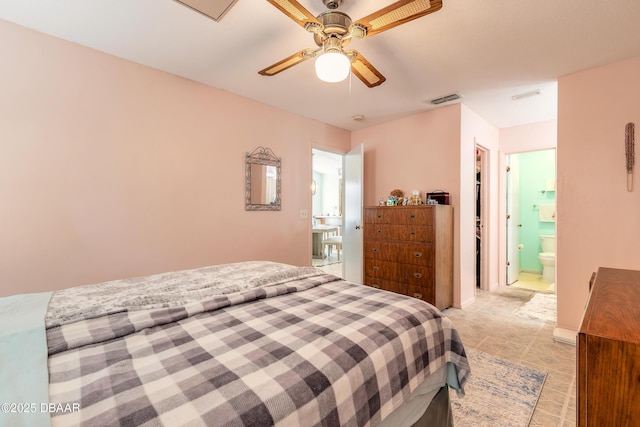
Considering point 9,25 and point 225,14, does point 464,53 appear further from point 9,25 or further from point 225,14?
point 9,25

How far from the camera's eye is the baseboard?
2.45 metres

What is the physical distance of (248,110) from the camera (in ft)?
10.4

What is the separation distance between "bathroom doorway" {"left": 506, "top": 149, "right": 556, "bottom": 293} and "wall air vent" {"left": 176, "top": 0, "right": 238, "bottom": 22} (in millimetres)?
4460

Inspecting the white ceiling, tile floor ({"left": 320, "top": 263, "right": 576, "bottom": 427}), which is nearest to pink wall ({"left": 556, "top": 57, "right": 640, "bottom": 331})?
the white ceiling

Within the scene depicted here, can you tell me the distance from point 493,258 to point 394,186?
1.88 m

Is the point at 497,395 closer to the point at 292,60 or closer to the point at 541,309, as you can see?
the point at 541,309

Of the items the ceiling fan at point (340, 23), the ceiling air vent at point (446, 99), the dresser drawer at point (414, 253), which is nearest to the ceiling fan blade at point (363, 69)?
the ceiling fan at point (340, 23)

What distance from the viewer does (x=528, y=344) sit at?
2.44m

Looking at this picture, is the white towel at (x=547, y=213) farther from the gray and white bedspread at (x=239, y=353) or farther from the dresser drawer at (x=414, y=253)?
the gray and white bedspread at (x=239, y=353)

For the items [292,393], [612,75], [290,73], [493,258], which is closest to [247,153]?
[290,73]

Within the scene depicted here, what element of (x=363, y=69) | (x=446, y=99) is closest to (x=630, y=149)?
(x=446, y=99)

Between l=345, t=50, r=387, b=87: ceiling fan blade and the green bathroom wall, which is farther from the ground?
l=345, t=50, r=387, b=87: ceiling fan blade

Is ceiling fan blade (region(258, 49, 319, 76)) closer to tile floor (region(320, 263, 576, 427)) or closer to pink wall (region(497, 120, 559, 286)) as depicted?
tile floor (region(320, 263, 576, 427))

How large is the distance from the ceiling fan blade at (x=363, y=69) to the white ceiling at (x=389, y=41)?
0.89 ft
